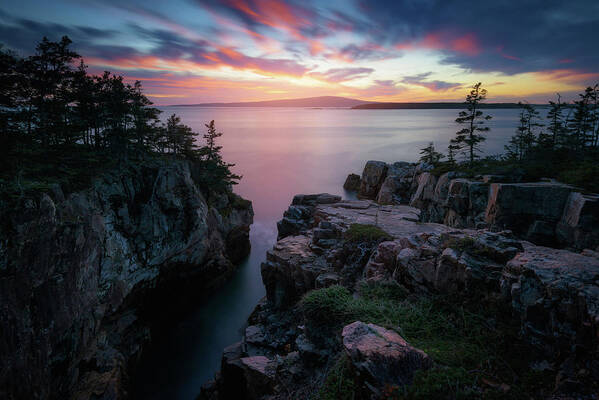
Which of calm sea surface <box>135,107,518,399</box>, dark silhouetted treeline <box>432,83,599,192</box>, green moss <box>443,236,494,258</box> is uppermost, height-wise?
dark silhouetted treeline <box>432,83,599,192</box>

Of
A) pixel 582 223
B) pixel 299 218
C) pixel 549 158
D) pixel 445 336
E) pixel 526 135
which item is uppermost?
pixel 526 135

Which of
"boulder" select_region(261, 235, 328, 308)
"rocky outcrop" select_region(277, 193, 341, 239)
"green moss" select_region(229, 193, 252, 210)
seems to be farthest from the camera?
"green moss" select_region(229, 193, 252, 210)

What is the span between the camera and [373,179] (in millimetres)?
42906

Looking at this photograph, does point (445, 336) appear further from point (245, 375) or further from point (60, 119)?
point (60, 119)

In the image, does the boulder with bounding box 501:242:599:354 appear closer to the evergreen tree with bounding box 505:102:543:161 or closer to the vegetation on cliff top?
the vegetation on cliff top

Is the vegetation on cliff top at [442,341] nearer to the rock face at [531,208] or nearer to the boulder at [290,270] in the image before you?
the boulder at [290,270]

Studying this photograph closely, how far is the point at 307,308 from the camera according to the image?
8.49 meters

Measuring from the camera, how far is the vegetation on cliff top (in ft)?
15.6

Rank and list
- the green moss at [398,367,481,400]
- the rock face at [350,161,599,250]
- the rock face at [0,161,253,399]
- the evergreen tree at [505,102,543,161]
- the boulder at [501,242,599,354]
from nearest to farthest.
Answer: the green moss at [398,367,481,400], the boulder at [501,242,599,354], the rock face at [0,161,253,399], the rock face at [350,161,599,250], the evergreen tree at [505,102,543,161]

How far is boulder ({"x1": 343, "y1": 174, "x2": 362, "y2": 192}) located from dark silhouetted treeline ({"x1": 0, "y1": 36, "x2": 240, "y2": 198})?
106 feet

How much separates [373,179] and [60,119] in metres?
37.9

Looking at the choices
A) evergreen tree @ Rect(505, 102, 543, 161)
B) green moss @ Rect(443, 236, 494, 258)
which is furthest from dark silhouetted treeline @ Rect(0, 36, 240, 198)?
evergreen tree @ Rect(505, 102, 543, 161)

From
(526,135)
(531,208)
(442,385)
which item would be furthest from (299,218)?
(526,135)

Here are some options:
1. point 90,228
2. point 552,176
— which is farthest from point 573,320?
point 90,228
